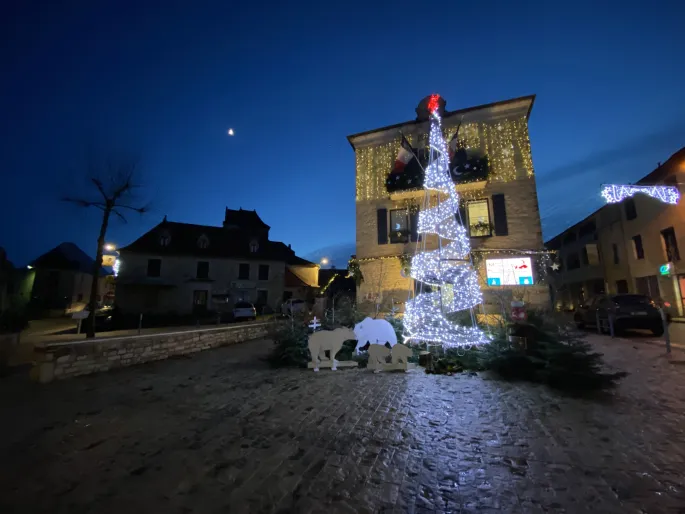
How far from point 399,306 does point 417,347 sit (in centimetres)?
670

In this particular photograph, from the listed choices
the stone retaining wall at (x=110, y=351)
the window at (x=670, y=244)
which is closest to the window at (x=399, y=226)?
the stone retaining wall at (x=110, y=351)

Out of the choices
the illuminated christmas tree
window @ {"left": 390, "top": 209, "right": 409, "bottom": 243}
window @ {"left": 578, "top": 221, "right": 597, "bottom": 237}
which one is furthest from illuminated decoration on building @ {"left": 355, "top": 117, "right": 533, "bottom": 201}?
window @ {"left": 578, "top": 221, "right": 597, "bottom": 237}

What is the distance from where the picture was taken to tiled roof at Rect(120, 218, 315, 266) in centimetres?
2738

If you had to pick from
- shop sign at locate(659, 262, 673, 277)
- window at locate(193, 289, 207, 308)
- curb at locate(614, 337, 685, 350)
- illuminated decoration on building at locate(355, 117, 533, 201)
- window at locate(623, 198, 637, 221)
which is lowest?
curb at locate(614, 337, 685, 350)

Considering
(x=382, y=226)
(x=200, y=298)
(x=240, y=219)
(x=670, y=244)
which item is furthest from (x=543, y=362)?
(x=240, y=219)

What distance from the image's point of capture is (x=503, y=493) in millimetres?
2314

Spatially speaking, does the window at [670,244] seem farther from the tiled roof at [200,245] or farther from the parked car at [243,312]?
the tiled roof at [200,245]

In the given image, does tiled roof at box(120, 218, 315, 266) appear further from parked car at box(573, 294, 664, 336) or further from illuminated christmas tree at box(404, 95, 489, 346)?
parked car at box(573, 294, 664, 336)

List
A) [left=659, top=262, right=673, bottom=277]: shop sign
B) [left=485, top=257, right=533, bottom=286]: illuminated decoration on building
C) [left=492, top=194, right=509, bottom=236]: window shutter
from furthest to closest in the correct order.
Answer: [left=492, top=194, right=509, bottom=236]: window shutter → [left=485, top=257, right=533, bottom=286]: illuminated decoration on building → [left=659, top=262, right=673, bottom=277]: shop sign

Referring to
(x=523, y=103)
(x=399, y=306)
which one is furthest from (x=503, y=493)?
(x=523, y=103)

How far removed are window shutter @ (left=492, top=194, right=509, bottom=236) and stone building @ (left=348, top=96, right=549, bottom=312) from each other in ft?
0.14

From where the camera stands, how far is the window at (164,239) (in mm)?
27953

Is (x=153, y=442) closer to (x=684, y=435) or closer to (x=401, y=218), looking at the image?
(x=684, y=435)

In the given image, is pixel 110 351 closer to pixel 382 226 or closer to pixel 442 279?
pixel 442 279
